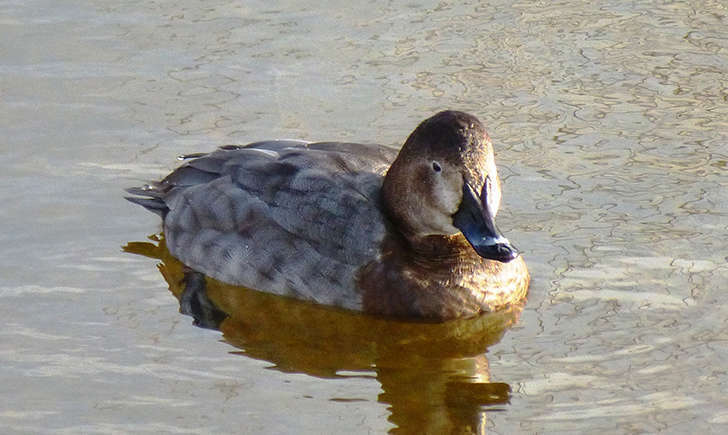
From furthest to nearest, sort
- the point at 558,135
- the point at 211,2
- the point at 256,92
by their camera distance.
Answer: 1. the point at 211,2
2. the point at 256,92
3. the point at 558,135

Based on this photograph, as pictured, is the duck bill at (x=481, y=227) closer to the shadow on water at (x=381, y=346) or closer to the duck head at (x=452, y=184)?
the duck head at (x=452, y=184)

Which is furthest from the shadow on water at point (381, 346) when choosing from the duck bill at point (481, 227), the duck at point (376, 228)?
the duck bill at point (481, 227)

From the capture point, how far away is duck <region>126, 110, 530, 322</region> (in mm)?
7402

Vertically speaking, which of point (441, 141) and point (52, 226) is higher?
point (441, 141)

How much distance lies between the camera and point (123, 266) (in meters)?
8.24

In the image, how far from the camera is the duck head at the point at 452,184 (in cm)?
727

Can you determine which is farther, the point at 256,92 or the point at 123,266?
the point at 256,92

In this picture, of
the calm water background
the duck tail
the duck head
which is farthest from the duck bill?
the duck tail

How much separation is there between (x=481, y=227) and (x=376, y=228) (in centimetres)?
70

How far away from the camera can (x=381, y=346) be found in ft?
24.3

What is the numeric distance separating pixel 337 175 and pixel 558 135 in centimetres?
211

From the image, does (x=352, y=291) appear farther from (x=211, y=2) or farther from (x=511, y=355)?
(x=211, y=2)

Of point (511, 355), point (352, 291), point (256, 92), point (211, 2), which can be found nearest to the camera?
point (511, 355)

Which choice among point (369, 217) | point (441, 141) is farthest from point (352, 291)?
point (441, 141)
